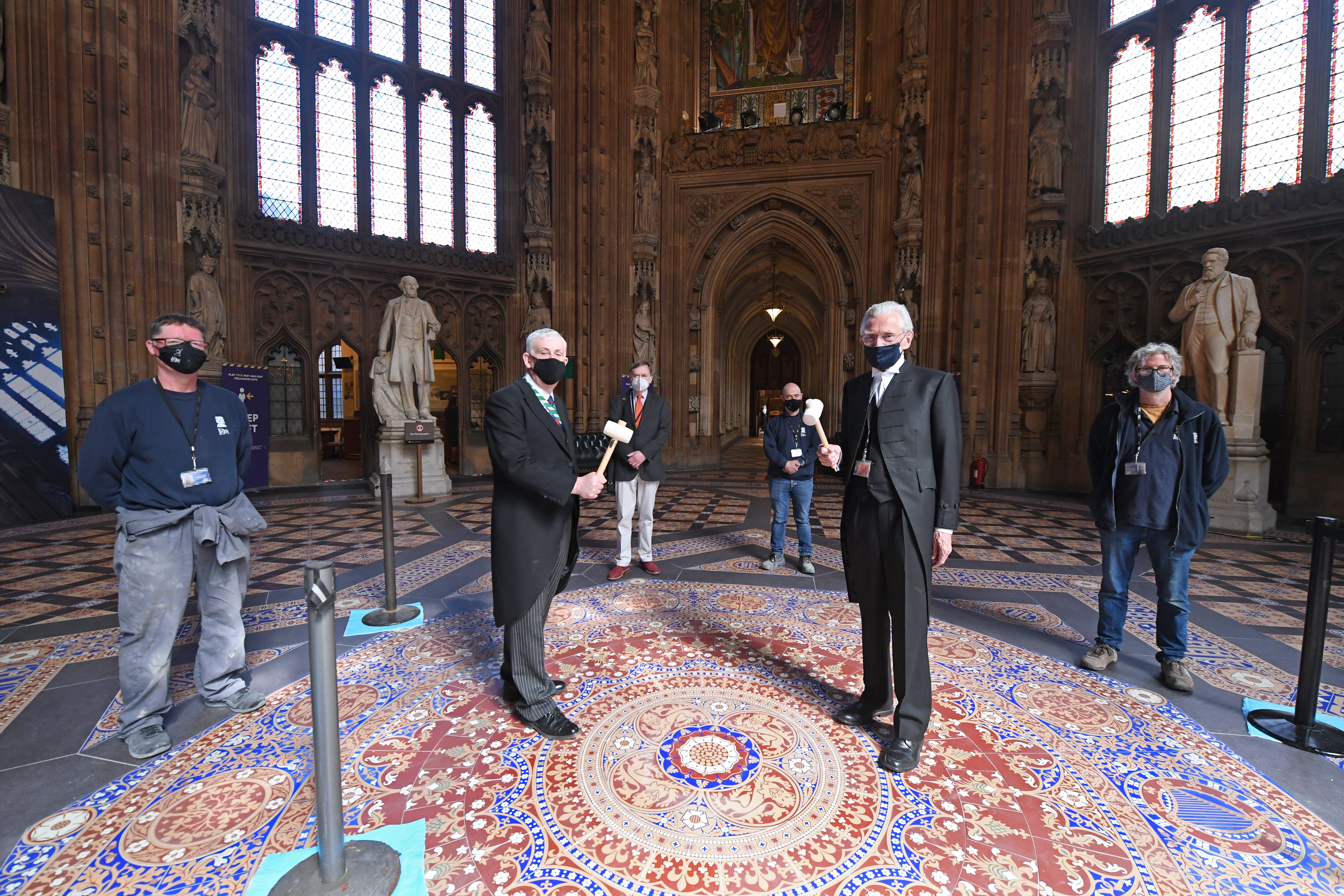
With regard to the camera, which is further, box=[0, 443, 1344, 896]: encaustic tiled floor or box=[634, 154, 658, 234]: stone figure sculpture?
box=[634, 154, 658, 234]: stone figure sculpture

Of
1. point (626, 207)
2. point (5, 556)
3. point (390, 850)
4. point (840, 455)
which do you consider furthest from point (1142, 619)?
point (626, 207)

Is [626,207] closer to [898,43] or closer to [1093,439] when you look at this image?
[898,43]

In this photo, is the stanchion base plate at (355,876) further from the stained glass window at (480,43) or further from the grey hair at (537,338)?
the stained glass window at (480,43)

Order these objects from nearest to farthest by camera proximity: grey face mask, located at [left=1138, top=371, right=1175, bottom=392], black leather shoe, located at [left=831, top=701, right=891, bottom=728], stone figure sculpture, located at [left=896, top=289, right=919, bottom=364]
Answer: black leather shoe, located at [left=831, top=701, right=891, bottom=728]
grey face mask, located at [left=1138, top=371, right=1175, bottom=392]
stone figure sculpture, located at [left=896, top=289, right=919, bottom=364]

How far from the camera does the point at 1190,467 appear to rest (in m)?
3.23

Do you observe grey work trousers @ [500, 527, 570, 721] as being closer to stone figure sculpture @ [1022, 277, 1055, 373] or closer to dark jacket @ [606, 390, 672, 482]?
dark jacket @ [606, 390, 672, 482]

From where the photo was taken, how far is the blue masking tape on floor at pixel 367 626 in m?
3.95

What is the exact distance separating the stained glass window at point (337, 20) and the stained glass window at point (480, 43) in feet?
7.88

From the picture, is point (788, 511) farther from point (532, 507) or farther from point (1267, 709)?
point (532, 507)

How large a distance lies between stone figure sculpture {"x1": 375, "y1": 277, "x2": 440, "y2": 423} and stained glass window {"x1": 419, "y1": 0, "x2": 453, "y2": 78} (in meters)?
7.57

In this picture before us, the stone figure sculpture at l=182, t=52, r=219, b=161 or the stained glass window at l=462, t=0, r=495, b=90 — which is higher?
the stained glass window at l=462, t=0, r=495, b=90

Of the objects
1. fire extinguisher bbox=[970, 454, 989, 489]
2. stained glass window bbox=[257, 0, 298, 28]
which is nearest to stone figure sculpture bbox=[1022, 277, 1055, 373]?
fire extinguisher bbox=[970, 454, 989, 489]

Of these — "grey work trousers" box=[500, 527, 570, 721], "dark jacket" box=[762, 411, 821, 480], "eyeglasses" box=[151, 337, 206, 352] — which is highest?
"eyeglasses" box=[151, 337, 206, 352]

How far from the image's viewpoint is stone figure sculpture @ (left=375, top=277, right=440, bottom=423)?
31.6ft
